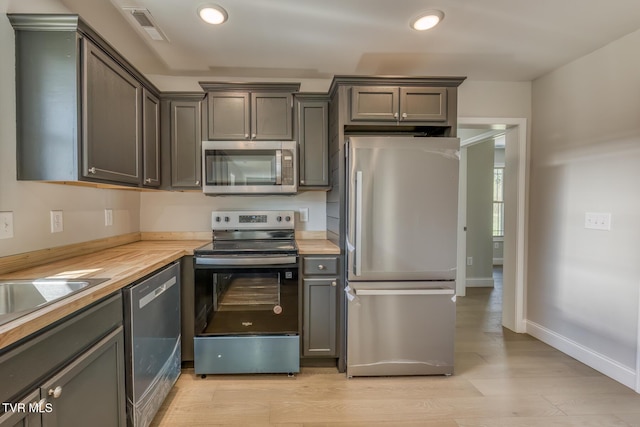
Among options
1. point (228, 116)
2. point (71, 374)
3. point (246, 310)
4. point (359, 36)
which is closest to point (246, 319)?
point (246, 310)

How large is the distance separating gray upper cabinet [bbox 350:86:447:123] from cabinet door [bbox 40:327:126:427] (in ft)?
6.53

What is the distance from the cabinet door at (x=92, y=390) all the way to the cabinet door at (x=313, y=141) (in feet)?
5.46

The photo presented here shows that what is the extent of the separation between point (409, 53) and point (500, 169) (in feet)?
16.5

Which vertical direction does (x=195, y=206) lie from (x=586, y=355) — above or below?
above

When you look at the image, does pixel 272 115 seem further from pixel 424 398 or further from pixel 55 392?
pixel 424 398

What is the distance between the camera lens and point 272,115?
2.39m

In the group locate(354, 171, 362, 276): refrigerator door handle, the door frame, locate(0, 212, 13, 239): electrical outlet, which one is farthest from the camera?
the door frame

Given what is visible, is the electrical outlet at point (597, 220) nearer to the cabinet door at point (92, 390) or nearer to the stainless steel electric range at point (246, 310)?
the stainless steel electric range at point (246, 310)

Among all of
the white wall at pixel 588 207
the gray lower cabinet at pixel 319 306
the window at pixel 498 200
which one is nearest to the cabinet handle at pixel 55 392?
the gray lower cabinet at pixel 319 306

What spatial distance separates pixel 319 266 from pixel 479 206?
3.18 metres

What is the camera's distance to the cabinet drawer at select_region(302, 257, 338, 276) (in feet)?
6.98

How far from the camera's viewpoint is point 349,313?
2047 millimetres

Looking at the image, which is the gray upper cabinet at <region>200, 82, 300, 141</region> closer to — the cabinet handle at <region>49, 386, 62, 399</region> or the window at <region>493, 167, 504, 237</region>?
the cabinet handle at <region>49, 386, 62, 399</region>

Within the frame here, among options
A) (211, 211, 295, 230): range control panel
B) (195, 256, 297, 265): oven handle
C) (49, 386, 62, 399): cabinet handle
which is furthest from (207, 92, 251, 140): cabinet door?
(49, 386, 62, 399): cabinet handle
